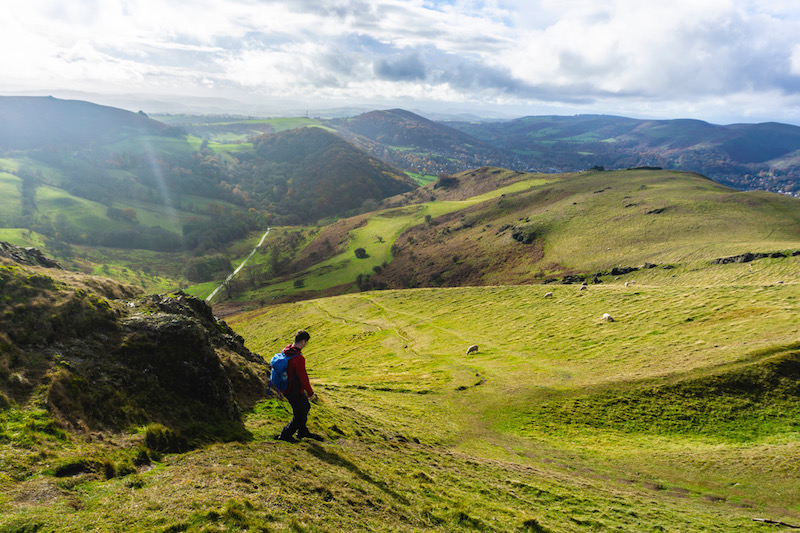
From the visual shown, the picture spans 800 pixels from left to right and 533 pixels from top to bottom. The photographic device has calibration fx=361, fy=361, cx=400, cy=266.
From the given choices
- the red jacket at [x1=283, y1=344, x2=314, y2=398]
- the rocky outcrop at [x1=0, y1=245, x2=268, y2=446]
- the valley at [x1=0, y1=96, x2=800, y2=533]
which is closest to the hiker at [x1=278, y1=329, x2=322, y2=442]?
the red jacket at [x1=283, y1=344, x2=314, y2=398]

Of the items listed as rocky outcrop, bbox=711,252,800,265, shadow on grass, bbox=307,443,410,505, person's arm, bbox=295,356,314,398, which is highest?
rocky outcrop, bbox=711,252,800,265

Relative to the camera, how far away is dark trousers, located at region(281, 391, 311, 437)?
16.2 meters

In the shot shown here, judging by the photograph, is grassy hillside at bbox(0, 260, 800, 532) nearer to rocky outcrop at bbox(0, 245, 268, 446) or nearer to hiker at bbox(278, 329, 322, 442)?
hiker at bbox(278, 329, 322, 442)

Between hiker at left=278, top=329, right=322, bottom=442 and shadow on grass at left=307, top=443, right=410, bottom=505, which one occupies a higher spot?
hiker at left=278, top=329, right=322, bottom=442

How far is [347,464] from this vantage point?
1670 centimetres

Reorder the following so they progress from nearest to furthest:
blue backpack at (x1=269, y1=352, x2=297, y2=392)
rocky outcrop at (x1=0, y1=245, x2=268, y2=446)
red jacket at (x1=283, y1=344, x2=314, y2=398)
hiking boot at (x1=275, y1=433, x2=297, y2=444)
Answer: rocky outcrop at (x1=0, y1=245, x2=268, y2=446) < blue backpack at (x1=269, y1=352, x2=297, y2=392) < red jacket at (x1=283, y1=344, x2=314, y2=398) < hiking boot at (x1=275, y1=433, x2=297, y2=444)

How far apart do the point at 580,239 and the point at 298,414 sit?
11949 centimetres

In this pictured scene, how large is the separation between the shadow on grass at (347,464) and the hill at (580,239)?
252ft

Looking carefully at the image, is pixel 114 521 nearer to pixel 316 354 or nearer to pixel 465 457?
pixel 465 457

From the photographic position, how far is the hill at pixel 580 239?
3420 inches

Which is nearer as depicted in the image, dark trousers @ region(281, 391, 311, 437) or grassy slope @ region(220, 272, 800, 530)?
dark trousers @ region(281, 391, 311, 437)

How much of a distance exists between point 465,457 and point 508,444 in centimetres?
602

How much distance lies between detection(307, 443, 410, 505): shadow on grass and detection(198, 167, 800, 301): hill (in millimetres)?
76722

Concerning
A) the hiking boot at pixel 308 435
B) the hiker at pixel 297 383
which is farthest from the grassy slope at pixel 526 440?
the hiker at pixel 297 383
